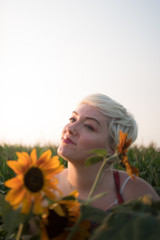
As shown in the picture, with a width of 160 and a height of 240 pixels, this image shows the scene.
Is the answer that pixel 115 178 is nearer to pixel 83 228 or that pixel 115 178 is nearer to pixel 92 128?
pixel 92 128

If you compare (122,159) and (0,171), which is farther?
(0,171)

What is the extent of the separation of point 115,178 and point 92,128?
37 centimetres

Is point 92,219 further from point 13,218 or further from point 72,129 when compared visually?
point 72,129

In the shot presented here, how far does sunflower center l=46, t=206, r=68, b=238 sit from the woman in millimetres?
794

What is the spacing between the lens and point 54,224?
2.52 ft

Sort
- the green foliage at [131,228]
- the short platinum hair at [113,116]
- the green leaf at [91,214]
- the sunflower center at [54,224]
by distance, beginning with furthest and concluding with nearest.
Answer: the short platinum hair at [113,116], the sunflower center at [54,224], the green leaf at [91,214], the green foliage at [131,228]

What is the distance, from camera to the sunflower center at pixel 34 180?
0.75 metres

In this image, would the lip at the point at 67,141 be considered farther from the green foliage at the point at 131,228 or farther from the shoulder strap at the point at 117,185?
the green foliage at the point at 131,228

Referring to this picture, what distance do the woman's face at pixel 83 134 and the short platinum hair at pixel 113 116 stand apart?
0.12ft

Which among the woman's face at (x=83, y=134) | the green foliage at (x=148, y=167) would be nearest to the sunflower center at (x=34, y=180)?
the woman's face at (x=83, y=134)

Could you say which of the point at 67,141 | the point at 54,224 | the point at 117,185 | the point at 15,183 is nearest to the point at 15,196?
the point at 15,183

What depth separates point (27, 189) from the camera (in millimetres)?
740

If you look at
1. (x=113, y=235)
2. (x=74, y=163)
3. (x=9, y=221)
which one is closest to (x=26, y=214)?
(x=9, y=221)

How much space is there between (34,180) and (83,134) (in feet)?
2.87
